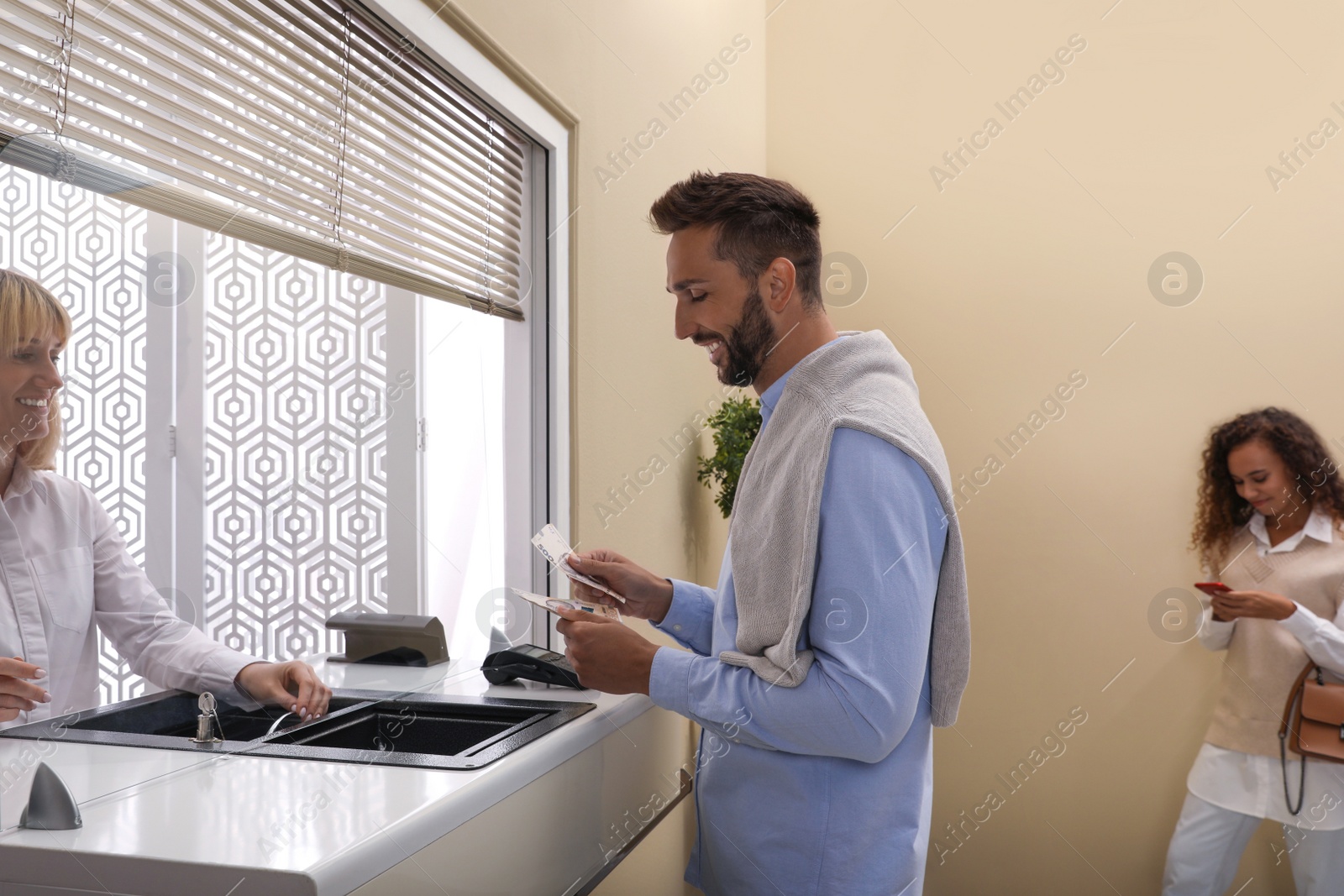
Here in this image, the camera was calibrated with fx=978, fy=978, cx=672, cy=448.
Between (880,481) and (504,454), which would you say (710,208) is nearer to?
(880,481)

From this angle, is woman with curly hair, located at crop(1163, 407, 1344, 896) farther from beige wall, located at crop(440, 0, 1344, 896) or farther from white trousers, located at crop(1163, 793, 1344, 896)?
beige wall, located at crop(440, 0, 1344, 896)

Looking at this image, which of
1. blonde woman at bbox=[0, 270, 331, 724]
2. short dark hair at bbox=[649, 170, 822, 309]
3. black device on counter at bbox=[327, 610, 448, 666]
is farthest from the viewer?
black device on counter at bbox=[327, 610, 448, 666]

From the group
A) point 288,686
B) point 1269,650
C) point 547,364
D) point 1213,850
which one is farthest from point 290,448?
point 1213,850

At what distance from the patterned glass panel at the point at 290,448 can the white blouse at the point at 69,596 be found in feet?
0.32

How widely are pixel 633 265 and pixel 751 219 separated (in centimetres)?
124

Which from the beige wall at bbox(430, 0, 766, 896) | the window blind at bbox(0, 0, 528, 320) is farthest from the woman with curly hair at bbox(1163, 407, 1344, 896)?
the window blind at bbox(0, 0, 528, 320)

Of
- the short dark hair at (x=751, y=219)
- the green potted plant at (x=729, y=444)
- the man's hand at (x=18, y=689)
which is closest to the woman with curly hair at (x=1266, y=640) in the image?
the green potted plant at (x=729, y=444)

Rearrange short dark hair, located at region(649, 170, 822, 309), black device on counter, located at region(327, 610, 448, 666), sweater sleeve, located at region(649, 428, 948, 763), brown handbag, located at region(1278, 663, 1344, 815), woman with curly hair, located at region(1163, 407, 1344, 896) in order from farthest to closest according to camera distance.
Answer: woman with curly hair, located at region(1163, 407, 1344, 896) → brown handbag, located at region(1278, 663, 1344, 815) → black device on counter, located at region(327, 610, 448, 666) → short dark hair, located at region(649, 170, 822, 309) → sweater sleeve, located at region(649, 428, 948, 763)

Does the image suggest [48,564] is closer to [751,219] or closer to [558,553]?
[558,553]

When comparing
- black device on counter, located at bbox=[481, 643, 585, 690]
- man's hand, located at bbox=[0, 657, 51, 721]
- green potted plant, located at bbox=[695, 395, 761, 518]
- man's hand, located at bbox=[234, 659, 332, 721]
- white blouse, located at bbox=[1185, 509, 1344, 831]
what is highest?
green potted plant, located at bbox=[695, 395, 761, 518]

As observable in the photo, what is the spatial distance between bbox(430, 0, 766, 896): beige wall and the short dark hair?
713 millimetres

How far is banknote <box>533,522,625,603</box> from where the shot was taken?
1.70 metres

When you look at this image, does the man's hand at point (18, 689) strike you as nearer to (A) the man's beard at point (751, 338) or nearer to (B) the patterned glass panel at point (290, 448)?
(B) the patterned glass panel at point (290, 448)

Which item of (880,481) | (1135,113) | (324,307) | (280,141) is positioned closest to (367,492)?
(324,307)
